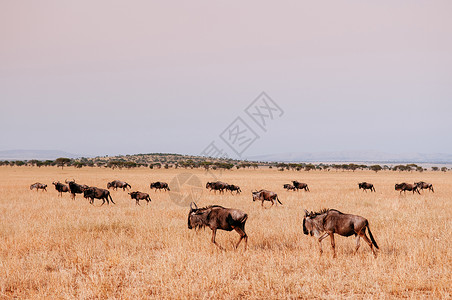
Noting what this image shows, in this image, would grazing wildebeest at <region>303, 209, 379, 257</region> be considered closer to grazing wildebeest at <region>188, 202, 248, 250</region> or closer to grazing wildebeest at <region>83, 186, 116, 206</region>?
grazing wildebeest at <region>188, 202, 248, 250</region>

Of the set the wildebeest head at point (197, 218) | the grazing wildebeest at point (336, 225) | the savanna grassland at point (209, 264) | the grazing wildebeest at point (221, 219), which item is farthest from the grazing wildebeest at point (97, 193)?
the grazing wildebeest at point (336, 225)

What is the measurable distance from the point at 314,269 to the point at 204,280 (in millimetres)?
2582

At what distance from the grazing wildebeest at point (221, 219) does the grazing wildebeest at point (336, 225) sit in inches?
70.3

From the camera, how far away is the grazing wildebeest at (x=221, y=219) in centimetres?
857

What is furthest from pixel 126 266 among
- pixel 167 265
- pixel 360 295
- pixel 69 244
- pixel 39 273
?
pixel 360 295

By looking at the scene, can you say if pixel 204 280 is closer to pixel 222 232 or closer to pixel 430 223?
pixel 222 232

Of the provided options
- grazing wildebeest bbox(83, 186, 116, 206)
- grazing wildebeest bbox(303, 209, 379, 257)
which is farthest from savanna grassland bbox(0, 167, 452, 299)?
grazing wildebeest bbox(83, 186, 116, 206)

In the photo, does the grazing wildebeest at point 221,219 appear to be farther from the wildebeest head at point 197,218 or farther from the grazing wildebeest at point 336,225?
the grazing wildebeest at point 336,225

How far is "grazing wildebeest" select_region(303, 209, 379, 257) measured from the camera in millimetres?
7590

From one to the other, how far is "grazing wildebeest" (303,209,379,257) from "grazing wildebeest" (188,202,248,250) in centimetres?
179

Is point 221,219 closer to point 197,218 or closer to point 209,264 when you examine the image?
point 197,218

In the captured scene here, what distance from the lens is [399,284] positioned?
6.08m

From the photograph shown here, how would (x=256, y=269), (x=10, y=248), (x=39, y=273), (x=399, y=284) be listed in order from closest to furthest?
(x=399, y=284)
(x=39, y=273)
(x=256, y=269)
(x=10, y=248)

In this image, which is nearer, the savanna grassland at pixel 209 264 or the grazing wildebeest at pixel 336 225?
the savanna grassland at pixel 209 264
